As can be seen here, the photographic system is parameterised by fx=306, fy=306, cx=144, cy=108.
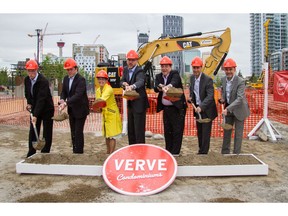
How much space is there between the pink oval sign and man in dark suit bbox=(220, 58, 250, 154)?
4.79ft

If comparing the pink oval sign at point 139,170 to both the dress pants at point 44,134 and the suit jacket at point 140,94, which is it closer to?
the suit jacket at point 140,94

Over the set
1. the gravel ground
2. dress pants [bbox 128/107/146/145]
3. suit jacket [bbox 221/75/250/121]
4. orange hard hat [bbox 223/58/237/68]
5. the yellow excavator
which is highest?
the yellow excavator

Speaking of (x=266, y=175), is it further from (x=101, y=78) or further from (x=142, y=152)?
(x=101, y=78)

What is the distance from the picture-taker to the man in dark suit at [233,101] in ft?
17.0

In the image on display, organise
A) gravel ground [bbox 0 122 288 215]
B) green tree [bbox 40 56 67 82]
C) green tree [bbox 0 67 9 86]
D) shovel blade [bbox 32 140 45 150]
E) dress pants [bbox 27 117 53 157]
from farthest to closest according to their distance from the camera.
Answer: green tree [bbox 0 67 9 86] → green tree [bbox 40 56 67 82] → dress pants [bbox 27 117 53 157] → shovel blade [bbox 32 140 45 150] → gravel ground [bbox 0 122 288 215]

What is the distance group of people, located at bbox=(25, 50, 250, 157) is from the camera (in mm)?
5203

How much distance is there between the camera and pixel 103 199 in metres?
3.81

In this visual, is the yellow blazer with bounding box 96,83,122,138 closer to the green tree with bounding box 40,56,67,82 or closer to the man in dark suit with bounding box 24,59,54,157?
the man in dark suit with bounding box 24,59,54,157

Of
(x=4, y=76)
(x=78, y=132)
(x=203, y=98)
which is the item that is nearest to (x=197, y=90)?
(x=203, y=98)

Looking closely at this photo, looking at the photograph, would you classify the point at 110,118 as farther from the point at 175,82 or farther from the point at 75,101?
the point at 175,82

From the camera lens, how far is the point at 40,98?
5.34m

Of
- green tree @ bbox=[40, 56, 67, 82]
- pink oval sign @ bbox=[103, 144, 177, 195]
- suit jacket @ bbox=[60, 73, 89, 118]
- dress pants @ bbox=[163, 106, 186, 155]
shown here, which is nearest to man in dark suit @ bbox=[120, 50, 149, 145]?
dress pants @ bbox=[163, 106, 186, 155]

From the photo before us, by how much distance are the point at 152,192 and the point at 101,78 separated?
2.21m

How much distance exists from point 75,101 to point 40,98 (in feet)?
2.11
